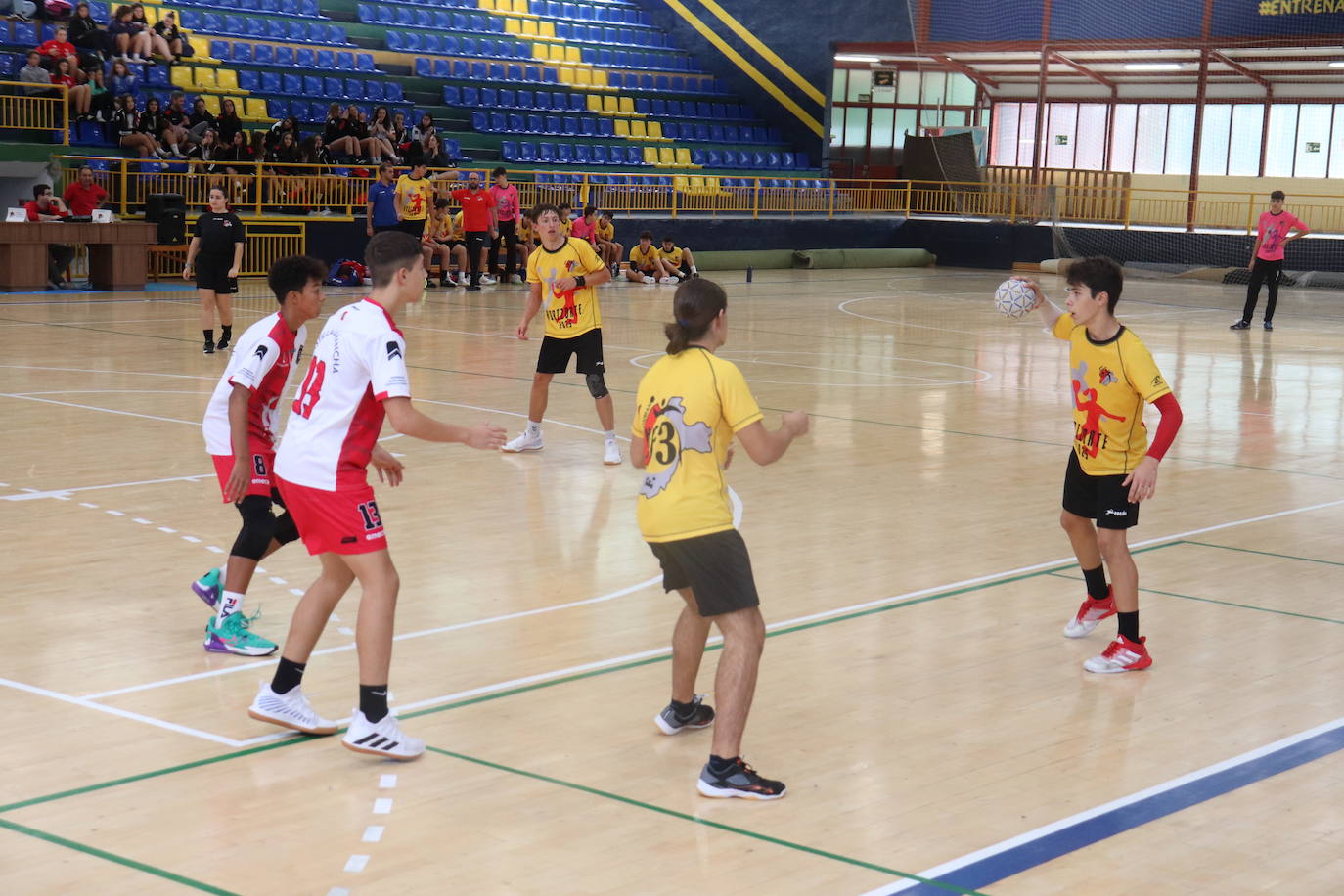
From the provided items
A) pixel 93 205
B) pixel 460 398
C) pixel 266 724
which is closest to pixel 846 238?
pixel 93 205

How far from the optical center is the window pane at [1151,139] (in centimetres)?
4547

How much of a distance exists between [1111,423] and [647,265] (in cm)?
2355

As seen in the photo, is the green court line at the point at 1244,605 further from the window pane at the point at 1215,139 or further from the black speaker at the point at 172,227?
the window pane at the point at 1215,139

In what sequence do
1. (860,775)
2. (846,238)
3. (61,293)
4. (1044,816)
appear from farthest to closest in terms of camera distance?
(846,238) < (61,293) < (860,775) < (1044,816)

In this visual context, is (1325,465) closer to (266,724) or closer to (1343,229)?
(266,724)

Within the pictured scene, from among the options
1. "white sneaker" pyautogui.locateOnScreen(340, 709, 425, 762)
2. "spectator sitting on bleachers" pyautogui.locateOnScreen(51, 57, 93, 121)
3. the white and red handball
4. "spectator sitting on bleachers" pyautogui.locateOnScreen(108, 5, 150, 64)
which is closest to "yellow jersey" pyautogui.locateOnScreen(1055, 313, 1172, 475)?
the white and red handball

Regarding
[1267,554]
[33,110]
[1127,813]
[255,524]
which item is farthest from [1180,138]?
[1127,813]

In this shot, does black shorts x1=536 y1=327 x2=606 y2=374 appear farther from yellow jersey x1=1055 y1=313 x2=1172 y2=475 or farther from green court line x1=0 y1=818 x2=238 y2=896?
green court line x1=0 y1=818 x2=238 y2=896

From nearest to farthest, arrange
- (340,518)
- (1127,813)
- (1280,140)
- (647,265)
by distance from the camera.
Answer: (1127,813), (340,518), (647,265), (1280,140)

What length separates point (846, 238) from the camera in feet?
124

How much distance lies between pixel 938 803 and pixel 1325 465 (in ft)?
26.4

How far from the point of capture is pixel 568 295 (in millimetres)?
11469

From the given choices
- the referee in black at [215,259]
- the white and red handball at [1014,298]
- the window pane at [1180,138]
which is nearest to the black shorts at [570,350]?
the white and red handball at [1014,298]

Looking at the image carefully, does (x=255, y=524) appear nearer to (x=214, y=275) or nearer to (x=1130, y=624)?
(x=1130, y=624)
